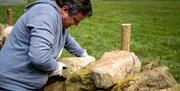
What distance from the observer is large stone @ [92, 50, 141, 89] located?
442cm

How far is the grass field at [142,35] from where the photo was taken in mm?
11227

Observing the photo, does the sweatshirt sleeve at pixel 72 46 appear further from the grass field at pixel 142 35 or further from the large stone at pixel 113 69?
the grass field at pixel 142 35

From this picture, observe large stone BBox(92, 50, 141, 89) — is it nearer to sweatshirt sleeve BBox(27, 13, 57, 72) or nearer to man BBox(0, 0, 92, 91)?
man BBox(0, 0, 92, 91)

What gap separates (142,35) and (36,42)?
11.6m

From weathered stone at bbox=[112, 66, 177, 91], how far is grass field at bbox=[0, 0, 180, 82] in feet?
10.4

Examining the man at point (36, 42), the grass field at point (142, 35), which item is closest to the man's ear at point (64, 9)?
the man at point (36, 42)

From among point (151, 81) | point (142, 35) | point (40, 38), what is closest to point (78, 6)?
point (40, 38)

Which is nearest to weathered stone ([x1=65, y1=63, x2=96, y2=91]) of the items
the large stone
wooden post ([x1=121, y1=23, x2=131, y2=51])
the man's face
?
the large stone

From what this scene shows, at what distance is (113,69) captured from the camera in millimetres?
4469

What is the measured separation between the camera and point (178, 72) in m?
8.85

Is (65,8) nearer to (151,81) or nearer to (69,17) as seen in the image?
(69,17)

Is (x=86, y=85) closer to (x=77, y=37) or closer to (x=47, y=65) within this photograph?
(x=47, y=65)

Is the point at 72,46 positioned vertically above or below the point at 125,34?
above

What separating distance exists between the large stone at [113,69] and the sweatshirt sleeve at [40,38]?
90 centimetres
